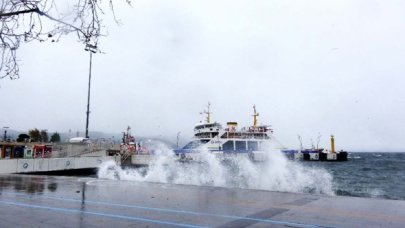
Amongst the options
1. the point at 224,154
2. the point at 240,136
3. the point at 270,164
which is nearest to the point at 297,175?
the point at 270,164

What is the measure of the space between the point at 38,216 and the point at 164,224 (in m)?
3.22

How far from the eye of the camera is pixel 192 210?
9.59 m

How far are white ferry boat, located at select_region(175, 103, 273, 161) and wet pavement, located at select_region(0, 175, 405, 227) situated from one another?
5553 centimetres

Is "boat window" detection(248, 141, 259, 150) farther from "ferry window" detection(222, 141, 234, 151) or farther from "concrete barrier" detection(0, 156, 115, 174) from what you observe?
"concrete barrier" detection(0, 156, 115, 174)

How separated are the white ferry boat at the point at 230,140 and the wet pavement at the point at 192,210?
2186 inches

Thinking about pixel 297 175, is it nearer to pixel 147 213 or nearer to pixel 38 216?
pixel 147 213

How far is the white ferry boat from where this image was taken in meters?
70.9

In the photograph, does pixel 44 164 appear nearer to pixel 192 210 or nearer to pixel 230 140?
pixel 192 210

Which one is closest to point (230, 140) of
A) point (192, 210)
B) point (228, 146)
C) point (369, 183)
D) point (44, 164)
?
point (228, 146)

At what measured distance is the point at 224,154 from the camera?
213ft

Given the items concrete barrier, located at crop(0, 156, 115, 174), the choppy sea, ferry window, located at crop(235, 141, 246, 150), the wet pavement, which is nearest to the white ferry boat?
ferry window, located at crop(235, 141, 246, 150)

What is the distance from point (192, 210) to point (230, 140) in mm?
65168

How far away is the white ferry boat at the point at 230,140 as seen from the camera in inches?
2793

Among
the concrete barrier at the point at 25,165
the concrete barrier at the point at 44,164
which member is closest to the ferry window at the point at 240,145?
the concrete barrier at the point at 44,164
